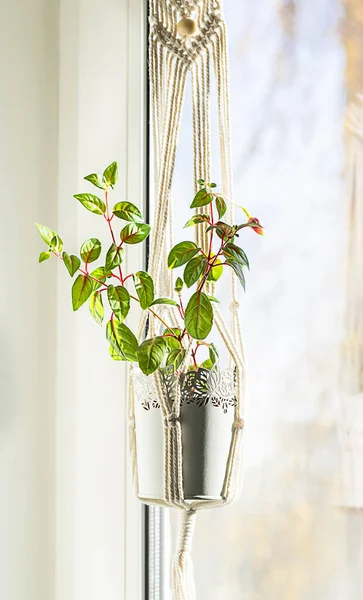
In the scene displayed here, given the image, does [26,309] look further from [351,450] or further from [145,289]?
[351,450]

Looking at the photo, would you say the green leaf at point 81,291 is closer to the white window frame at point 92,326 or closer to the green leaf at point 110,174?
the green leaf at point 110,174

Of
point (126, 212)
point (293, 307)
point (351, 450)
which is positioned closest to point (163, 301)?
point (126, 212)

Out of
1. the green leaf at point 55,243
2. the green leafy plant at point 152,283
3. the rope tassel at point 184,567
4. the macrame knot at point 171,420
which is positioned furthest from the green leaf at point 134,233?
the rope tassel at point 184,567

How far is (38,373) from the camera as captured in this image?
4.25 ft

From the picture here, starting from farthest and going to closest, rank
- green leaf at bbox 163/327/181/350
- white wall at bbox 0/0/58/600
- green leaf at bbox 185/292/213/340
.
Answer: white wall at bbox 0/0/58/600
green leaf at bbox 163/327/181/350
green leaf at bbox 185/292/213/340

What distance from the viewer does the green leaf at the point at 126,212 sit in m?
0.99

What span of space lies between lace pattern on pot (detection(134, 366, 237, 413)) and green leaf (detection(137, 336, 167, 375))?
1.8 inches

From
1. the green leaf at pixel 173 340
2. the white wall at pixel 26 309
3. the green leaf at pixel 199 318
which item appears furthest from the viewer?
the white wall at pixel 26 309

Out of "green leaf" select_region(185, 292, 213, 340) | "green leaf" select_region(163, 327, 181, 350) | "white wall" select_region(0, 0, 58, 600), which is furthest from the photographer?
"white wall" select_region(0, 0, 58, 600)

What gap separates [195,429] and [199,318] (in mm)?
158

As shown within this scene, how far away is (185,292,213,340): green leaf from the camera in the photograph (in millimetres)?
895

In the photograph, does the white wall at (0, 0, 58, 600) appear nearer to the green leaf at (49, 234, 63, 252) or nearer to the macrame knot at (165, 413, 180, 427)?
the green leaf at (49, 234, 63, 252)

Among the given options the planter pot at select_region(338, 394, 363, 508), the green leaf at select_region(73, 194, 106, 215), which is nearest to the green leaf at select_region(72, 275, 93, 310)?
the green leaf at select_region(73, 194, 106, 215)

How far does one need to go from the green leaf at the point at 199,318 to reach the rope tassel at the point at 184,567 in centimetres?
27
